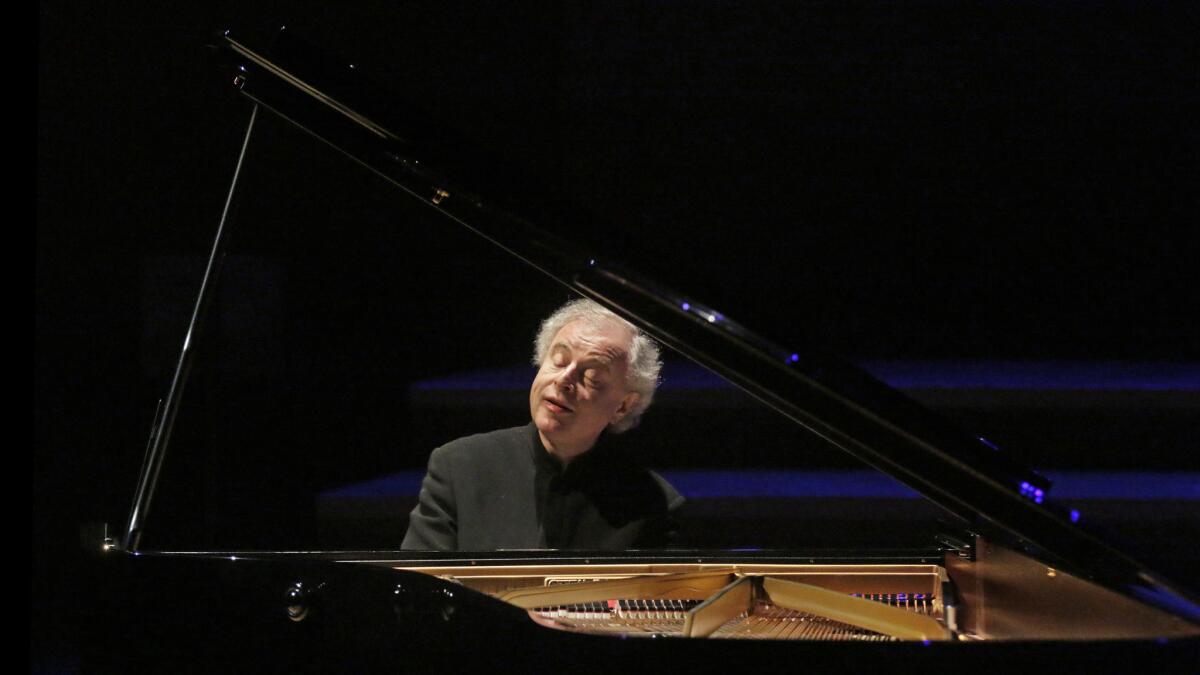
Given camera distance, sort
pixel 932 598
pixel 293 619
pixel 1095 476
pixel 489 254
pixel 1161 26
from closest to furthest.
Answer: pixel 293 619 → pixel 932 598 → pixel 1095 476 → pixel 489 254 → pixel 1161 26

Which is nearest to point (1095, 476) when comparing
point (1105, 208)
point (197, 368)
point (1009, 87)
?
point (1105, 208)

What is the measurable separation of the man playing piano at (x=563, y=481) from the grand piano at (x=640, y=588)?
64 centimetres

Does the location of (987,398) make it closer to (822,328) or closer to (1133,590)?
(822,328)

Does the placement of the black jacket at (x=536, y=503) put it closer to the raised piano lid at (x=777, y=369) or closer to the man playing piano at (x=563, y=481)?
the man playing piano at (x=563, y=481)

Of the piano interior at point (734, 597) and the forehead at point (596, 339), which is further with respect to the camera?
the forehead at point (596, 339)

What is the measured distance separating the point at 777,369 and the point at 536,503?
3.62 ft

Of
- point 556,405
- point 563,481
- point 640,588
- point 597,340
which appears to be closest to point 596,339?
point 597,340

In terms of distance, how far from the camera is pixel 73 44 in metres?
2.23

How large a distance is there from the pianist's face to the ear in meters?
0.01

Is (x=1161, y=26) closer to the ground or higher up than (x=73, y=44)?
higher up

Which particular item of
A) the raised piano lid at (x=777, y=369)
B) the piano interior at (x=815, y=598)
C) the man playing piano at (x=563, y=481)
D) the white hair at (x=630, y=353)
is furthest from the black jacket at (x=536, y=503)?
the raised piano lid at (x=777, y=369)

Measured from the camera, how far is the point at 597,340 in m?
2.18

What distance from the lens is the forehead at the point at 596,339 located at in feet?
7.13

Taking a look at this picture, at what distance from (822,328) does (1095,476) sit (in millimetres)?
1165
